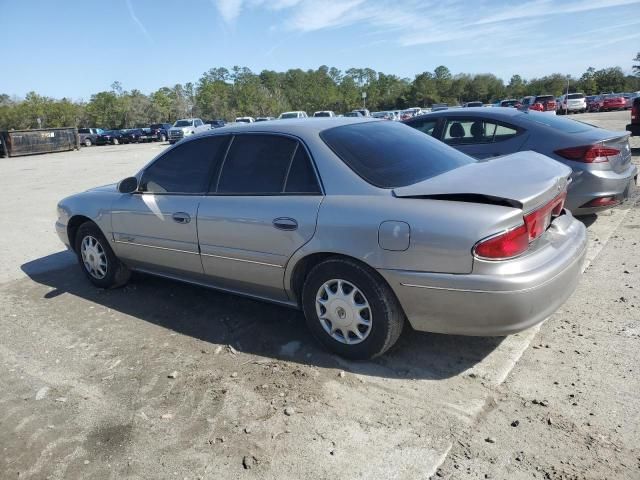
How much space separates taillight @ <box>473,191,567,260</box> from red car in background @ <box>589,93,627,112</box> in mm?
54751

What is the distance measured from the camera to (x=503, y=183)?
3027 millimetres

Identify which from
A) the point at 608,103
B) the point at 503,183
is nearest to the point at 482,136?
the point at 503,183

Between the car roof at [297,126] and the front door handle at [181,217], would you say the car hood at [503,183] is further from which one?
the front door handle at [181,217]

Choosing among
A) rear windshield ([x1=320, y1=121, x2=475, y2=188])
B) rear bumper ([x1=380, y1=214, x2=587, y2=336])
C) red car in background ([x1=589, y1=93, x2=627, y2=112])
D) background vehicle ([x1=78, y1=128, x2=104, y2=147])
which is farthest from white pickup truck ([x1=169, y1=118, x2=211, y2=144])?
red car in background ([x1=589, y1=93, x2=627, y2=112])

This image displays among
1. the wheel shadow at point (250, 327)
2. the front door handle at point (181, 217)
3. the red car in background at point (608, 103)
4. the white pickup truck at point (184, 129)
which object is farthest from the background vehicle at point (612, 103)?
the front door handle at point (181, 217)

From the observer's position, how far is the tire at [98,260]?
16.2 ft

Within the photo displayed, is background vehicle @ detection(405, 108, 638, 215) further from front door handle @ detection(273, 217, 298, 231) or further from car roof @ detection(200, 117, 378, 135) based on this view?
front door handle @ detection(273, 217, 298, 231)

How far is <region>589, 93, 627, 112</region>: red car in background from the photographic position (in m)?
48.5

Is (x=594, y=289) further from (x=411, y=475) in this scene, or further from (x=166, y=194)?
(x=166, y=194)

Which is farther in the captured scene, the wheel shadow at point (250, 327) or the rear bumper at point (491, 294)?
the wheel shadow at point (250, 327)

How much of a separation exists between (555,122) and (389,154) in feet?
11.9

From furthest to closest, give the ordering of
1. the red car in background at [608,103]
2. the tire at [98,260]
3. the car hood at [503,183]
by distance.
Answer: the red car in background at [608,103]
the tire at [98,260]
the car hood at [503,183]

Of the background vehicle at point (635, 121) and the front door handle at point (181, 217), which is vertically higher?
the background vehicle at point (635, 121)

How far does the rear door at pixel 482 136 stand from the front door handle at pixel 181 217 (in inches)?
153
